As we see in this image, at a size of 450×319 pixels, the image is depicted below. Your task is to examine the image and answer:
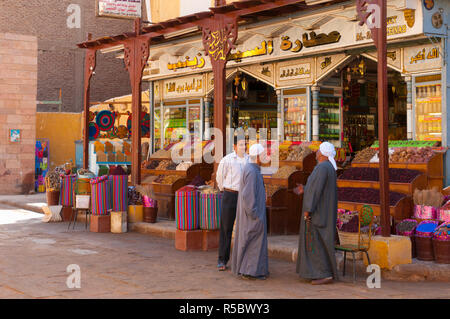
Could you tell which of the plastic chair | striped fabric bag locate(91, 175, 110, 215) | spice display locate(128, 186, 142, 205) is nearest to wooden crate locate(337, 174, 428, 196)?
the plastic chair

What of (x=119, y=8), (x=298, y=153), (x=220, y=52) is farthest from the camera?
(x=119, y=8)

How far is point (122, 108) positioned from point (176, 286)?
17780 millimetres

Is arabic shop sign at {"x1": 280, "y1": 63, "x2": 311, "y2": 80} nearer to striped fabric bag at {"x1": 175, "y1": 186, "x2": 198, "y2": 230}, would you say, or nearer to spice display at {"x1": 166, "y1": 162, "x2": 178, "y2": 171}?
spice display at {"x1": 166, "y1": 162, "x2": 178, "y2": 171}

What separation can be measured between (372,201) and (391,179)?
2.10 ft

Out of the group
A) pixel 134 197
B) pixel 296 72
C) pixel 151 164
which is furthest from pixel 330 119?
pixel 134 197

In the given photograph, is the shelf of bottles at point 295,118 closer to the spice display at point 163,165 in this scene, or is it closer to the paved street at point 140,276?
the spice display at point 163,165

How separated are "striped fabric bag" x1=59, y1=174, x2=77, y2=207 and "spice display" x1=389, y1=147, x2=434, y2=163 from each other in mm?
6862

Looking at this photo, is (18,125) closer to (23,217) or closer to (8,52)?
(8,52)

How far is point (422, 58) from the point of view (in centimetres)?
1130

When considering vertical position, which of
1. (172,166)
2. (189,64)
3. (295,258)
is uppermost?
(189,64)

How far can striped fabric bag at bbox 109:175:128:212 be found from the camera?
12156 millimetres

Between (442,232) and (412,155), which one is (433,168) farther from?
(442,232)

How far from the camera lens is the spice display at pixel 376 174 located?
9766 millimetres

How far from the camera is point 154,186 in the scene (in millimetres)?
13594
